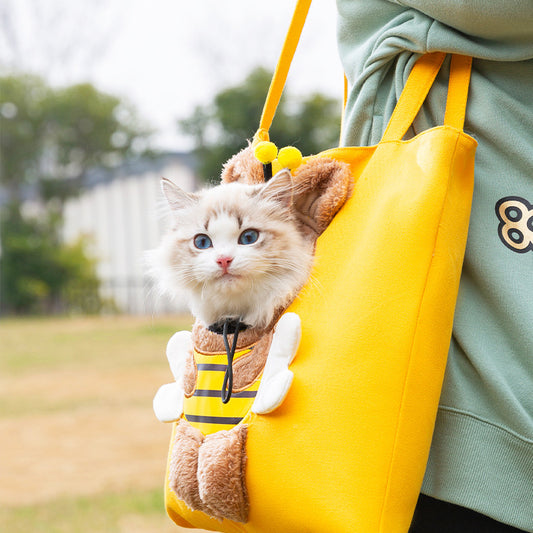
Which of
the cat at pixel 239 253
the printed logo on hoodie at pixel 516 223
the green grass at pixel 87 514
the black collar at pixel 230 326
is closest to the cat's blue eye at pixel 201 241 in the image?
the cat at pixel 239 253

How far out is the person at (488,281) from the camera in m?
0.81

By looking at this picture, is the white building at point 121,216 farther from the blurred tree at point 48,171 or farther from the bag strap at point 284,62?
the bag strap at point 284,62

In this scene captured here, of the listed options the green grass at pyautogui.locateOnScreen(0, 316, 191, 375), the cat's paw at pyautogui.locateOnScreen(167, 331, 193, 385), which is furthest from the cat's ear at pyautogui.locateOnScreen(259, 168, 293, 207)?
the green grass at pyautogui.locateOnScreen(0, 316, 191, 375)

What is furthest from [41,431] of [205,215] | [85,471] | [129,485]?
[205,215]

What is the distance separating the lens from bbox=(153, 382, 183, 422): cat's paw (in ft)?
3.05

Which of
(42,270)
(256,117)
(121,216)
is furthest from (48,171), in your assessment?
(256,117)

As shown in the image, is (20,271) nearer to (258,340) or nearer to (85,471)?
(85,471)

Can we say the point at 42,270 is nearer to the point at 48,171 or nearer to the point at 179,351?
the point at 48,171

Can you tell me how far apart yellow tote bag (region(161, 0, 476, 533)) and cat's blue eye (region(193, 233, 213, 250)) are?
150mm

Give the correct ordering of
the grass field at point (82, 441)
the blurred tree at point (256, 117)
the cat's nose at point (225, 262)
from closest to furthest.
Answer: the cat's nose at point (225, 262) < the grass field at point (82, 441) < the blurred tree at point (256, 117)

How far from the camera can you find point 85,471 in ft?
11.8

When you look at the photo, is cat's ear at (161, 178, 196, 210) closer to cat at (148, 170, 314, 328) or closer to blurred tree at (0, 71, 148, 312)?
cat at (148, 170, 314, 328)

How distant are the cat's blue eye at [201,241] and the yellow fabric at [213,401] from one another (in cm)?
15

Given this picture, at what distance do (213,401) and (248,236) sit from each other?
23 cm
